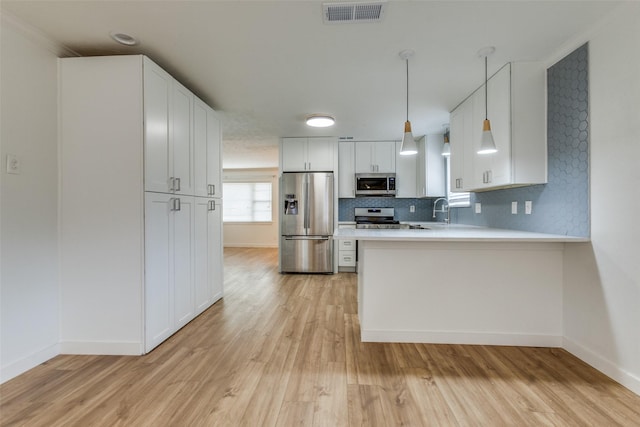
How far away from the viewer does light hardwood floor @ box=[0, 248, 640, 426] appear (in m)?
1.51

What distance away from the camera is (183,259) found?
8.76ft

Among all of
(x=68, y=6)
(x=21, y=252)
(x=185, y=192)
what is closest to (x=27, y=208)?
(x=21, y=252)

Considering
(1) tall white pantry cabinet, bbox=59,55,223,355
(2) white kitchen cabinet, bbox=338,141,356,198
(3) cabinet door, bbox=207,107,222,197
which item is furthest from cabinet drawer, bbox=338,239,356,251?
(1) tall white pantry cabinet, bbox=59,55,223,355

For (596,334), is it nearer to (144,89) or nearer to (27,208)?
(144,89)

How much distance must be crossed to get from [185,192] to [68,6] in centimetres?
145

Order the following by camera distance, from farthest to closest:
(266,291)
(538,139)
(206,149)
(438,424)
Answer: (266,291) < (206,149) < (538,139) < (438,424)

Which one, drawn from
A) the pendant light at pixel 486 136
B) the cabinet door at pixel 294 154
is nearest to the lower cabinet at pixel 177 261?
the cabinet door at pixel 294 154

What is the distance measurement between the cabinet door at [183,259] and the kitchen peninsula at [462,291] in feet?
4.91

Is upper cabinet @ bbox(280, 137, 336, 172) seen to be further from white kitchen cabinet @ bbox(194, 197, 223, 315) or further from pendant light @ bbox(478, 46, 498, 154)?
pendant light @ bbox(478, 46, 498, 154)

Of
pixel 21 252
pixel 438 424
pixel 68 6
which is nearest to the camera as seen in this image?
pixel 438 424

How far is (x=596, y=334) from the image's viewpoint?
1.97 m

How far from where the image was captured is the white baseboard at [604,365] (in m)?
1.72

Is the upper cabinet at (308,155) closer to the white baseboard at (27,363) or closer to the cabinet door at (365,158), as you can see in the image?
the cabinet door at (365,158)

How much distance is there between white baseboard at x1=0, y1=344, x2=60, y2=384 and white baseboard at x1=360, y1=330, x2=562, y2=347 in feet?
7.61
